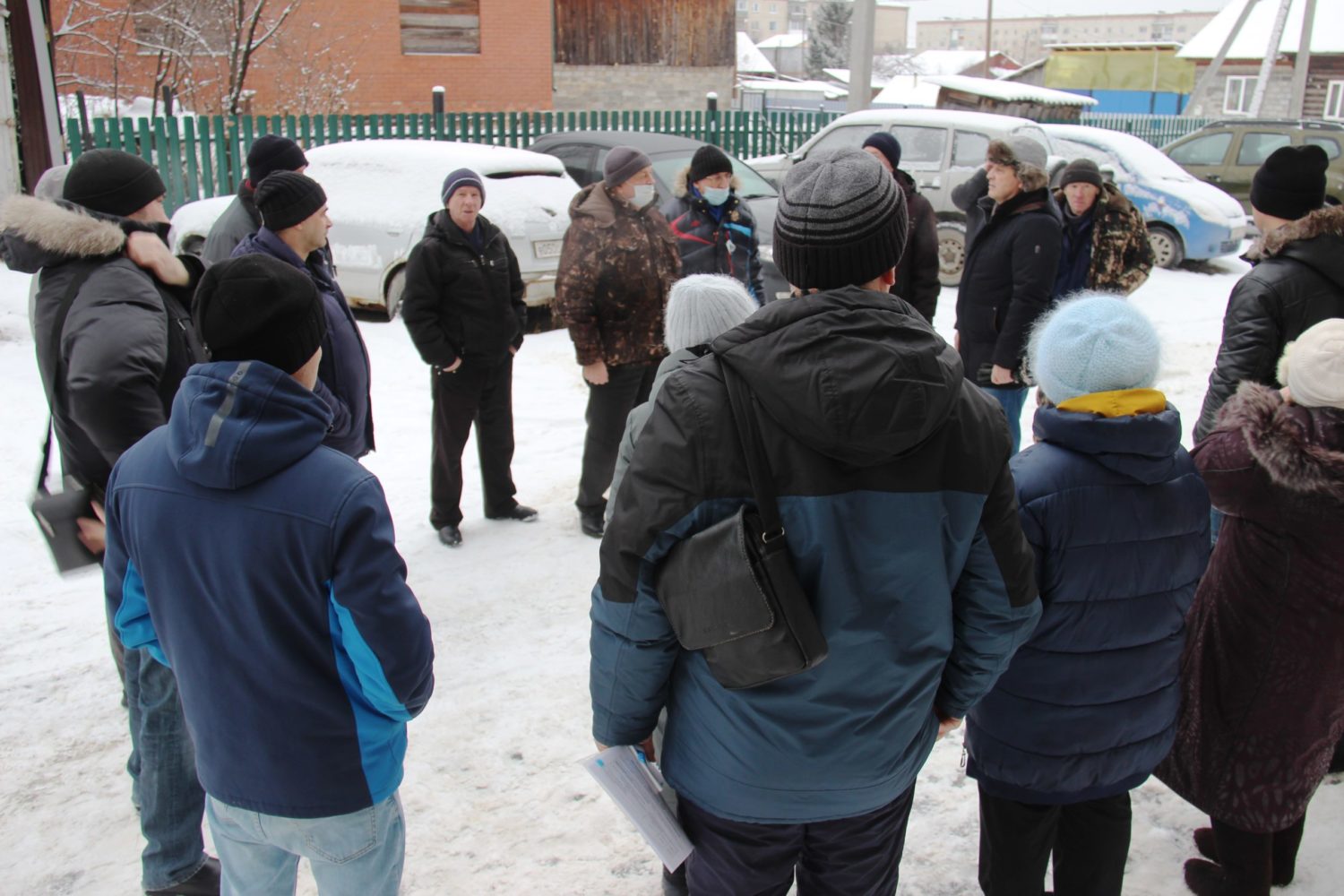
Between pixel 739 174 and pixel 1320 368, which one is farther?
pixel 739 174

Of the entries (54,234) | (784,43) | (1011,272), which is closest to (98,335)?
(54,234)

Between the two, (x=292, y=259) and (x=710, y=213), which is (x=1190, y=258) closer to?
(x=710, y=213)

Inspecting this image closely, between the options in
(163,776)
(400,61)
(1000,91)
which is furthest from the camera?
(400,61)

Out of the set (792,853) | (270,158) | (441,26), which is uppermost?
(441,26)

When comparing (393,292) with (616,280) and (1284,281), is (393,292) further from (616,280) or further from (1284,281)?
(1284,281)

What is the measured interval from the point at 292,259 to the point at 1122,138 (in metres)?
12.9

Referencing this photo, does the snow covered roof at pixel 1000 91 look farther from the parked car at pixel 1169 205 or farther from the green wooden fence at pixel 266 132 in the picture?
the parked car at pixel 1169 205

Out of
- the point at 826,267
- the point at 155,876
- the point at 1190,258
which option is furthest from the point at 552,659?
the point at 1190,258

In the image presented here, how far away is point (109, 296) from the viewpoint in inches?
105

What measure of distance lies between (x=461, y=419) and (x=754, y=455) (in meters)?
3.64

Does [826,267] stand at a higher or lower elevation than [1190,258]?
higher

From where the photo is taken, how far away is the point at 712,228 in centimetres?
544

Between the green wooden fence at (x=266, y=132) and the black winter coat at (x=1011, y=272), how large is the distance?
877 cm

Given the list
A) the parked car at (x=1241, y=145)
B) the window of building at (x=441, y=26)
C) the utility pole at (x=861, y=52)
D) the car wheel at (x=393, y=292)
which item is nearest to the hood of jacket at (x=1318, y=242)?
the car wheel at (x=393, y=292)
